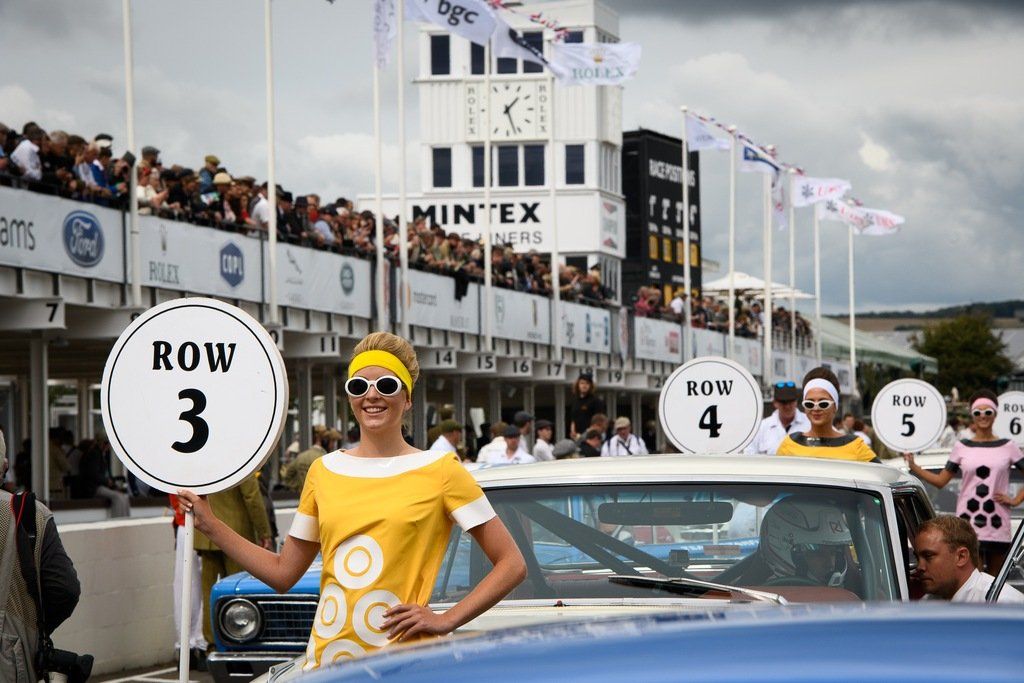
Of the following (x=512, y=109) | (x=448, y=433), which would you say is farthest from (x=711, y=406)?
(x=512, y=109)

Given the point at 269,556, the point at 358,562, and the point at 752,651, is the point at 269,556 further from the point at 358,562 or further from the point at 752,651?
the point at 752,651

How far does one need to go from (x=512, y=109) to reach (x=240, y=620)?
81.5 meters

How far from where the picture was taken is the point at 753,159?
5859 centimetres

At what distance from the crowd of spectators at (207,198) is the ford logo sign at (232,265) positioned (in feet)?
1.04

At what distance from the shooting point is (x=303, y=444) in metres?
36.2

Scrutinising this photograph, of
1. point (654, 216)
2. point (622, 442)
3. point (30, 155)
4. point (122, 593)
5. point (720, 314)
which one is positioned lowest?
point (122, 593)

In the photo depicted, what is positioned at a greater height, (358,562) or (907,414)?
(907,414)

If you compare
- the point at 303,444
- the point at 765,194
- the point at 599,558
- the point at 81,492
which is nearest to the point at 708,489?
the point at 599,558

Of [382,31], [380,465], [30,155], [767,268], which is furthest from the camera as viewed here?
[767,268]

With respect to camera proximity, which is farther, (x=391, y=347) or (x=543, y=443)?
(x=543, y=443)

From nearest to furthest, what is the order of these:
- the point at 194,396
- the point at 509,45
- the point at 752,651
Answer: the point at 752,651
the point at 194,396
the point at 509,45

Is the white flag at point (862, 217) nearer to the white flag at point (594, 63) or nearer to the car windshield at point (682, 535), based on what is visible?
the white flag at point (594, 63)

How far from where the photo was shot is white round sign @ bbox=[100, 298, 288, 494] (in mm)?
7059

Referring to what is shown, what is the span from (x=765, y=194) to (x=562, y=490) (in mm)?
59694
